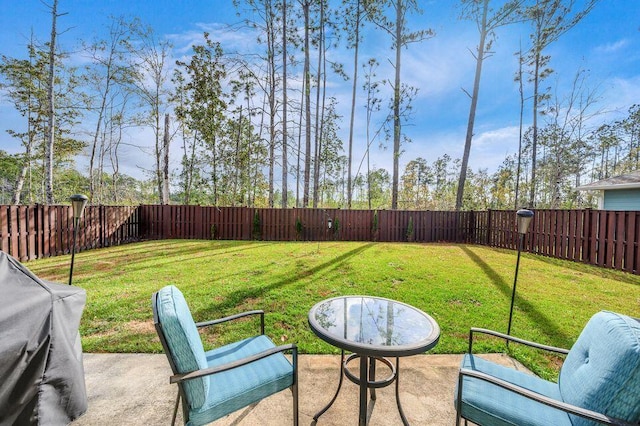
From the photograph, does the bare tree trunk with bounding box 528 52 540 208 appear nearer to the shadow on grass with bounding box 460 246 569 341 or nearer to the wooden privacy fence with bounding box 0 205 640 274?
the wooden privacy fence with bounding box 0 205 640 274

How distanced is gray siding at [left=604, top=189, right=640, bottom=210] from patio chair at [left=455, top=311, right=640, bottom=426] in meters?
11.3

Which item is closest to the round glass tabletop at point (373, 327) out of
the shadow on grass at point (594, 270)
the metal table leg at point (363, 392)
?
the metal table leg at point (363, 392)

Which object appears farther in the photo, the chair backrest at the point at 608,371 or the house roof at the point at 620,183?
the house roof at the point at 620,183

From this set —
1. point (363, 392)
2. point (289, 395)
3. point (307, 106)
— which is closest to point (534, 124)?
point (307, 106)

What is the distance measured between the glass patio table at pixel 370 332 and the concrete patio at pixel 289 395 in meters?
0.13

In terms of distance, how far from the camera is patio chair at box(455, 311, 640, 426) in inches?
39.6

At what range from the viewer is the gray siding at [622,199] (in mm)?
8367

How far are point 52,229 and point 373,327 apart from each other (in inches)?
347

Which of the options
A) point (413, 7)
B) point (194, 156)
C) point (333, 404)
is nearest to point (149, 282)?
point (333, 404)

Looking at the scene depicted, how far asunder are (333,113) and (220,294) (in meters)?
13.5

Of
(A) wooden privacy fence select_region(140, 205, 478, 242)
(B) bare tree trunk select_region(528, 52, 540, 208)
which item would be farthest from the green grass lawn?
(B) bare tree trunk select_region(528, 52, 540, 208)

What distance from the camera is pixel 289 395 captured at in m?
1.89

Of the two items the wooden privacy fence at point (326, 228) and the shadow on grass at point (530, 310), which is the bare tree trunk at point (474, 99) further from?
the shadow on grass at point (530, 310)

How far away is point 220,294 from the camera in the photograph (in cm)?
388
